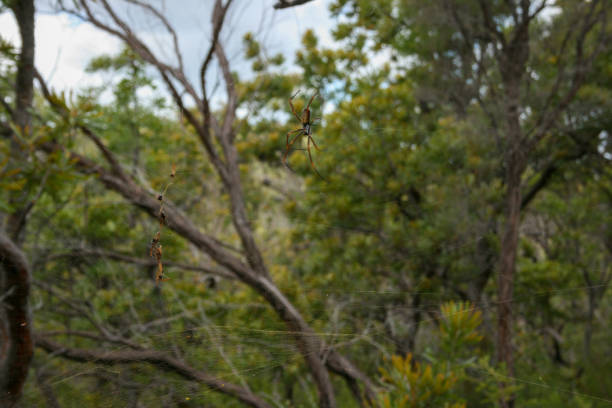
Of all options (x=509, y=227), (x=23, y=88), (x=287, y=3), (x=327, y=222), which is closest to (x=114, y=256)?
(x=23, y=88)

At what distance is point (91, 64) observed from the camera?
52.9 inches

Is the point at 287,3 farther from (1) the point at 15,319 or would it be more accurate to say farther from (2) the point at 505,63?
(2) the point at 505,63

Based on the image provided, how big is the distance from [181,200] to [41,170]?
66.5 inches

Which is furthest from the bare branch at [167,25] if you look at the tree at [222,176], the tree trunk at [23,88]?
the tree trunk at [23,88]

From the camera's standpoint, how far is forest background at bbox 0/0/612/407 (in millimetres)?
571

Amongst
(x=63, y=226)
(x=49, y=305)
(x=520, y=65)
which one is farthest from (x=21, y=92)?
(x=520, y=65)

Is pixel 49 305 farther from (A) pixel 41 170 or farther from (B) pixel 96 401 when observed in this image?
(B) pixel 96 401

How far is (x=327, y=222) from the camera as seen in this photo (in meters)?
1.09

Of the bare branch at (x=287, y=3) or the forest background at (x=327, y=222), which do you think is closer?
the forest background at (x=327, y=222)

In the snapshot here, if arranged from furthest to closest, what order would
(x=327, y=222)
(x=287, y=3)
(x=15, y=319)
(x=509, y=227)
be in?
1. (x=509, y=227)
2. (x=327, y=222)
3. (x=287, y=3)
4. (x=15, y=319)

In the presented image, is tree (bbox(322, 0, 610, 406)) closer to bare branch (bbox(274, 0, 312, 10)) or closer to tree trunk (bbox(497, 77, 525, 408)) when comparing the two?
tree trunk (bbox(497, 77, 525, 408))

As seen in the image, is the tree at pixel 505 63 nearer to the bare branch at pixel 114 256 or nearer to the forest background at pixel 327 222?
the forest background at pixel 327 222

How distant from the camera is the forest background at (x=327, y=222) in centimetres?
57

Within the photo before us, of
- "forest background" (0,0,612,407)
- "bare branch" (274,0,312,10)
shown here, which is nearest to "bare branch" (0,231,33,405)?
"forest background" (0,0,612,407)
